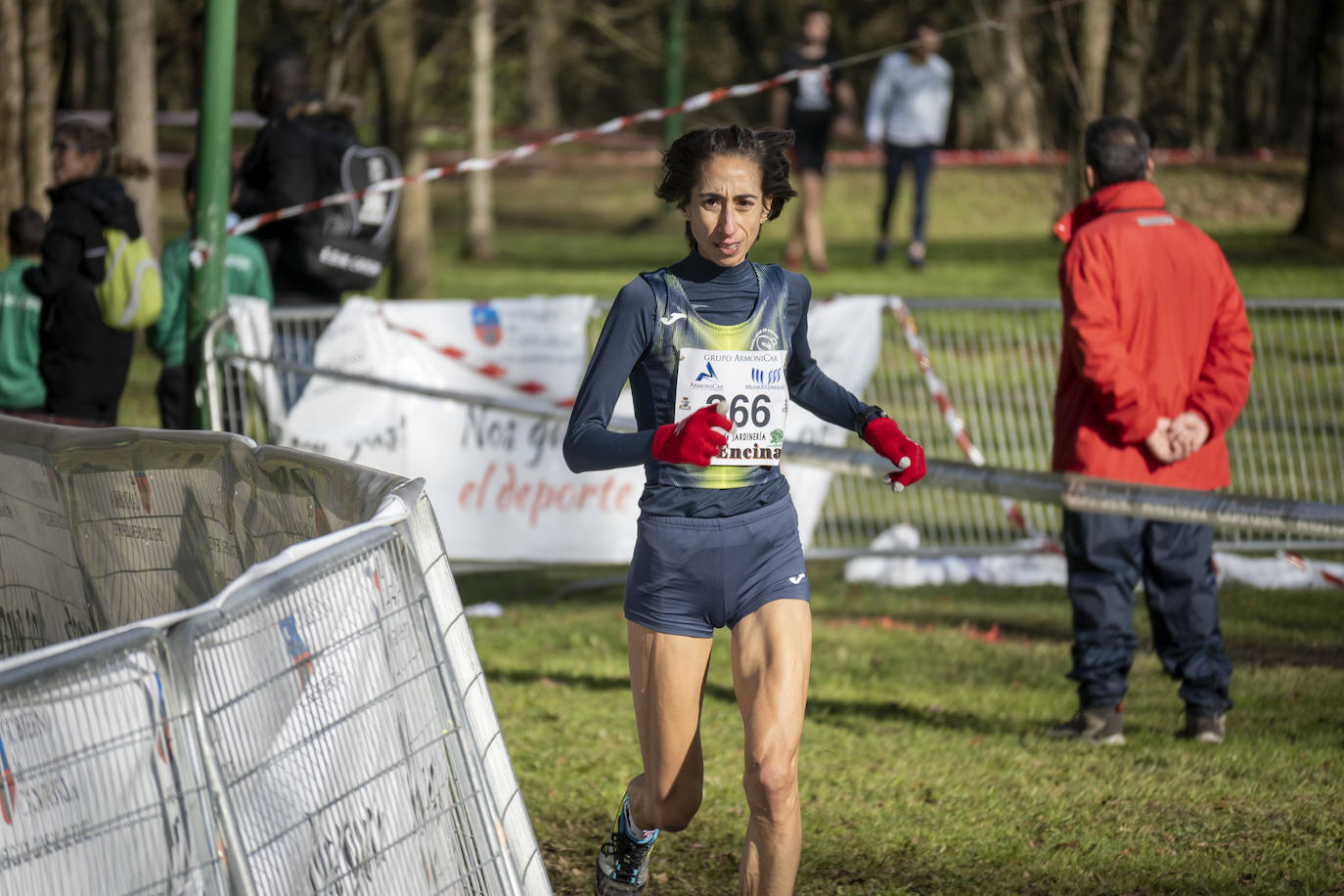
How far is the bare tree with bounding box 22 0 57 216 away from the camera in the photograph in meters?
17.4

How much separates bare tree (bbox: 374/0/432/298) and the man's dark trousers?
9996 mm

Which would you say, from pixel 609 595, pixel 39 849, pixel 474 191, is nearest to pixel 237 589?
pixel 39 849

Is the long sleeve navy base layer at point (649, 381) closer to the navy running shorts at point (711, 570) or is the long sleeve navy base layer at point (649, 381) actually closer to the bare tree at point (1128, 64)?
the navy running shorts at point (711, 570)

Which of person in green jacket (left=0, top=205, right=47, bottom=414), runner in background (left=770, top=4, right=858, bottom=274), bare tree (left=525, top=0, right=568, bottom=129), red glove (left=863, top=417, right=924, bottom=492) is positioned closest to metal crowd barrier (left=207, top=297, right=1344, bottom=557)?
person in green jacket (left=0, top=205, right=47, bottom=414)

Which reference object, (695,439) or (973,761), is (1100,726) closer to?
(973,761)

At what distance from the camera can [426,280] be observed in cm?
1634

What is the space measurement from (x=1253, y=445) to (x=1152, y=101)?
92.5ft

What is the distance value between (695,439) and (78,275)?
5147mm

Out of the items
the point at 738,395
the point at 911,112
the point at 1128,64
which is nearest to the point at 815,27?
the point at 911,112

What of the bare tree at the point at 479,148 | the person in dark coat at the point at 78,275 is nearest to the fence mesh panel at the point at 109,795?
the person in dark coat at the point at 78,275

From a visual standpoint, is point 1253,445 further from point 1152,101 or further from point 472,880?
point 1152,101

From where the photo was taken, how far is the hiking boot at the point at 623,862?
3.95 metres

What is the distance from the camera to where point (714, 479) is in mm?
Result: 3701

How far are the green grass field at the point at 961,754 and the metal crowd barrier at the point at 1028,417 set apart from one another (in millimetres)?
488
